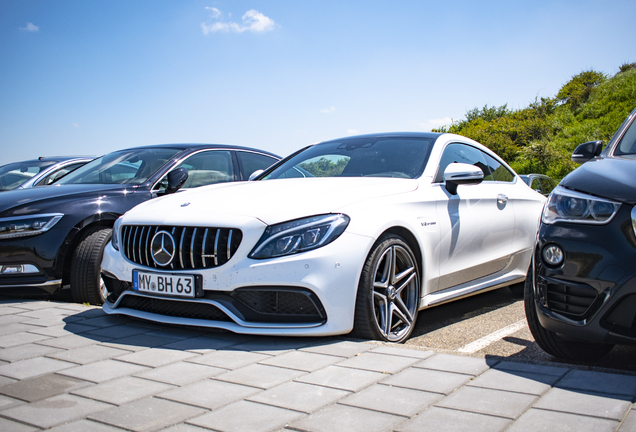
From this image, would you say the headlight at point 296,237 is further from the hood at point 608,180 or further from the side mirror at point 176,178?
the side mirror at point 176,178

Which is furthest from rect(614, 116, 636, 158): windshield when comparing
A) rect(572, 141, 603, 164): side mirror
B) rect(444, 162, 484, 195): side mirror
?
rect(444, 162, 484, 195): side mirror

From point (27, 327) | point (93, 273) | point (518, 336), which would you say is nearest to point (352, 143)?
point (518, 336)

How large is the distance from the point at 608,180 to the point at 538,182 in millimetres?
11352

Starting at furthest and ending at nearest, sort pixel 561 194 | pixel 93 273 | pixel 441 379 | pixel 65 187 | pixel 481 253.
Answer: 1. pixel 65 187
2. pixel 93 273
3. pixel 481 253
4. pixel 561 194
5. pixel 441 379

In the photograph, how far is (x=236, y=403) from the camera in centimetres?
237

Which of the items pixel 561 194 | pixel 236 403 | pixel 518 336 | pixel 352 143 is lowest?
pixel 518 336

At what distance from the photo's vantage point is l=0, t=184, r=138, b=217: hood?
493 cm

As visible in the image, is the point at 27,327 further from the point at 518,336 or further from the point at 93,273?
the point at 518,336

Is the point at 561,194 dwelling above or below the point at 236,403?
above

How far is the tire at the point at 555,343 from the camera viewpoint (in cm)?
298

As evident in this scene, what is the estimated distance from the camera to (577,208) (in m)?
2.76

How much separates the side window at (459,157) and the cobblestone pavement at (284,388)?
1.72 meters

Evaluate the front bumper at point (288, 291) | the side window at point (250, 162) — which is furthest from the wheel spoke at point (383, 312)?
the side window at point (250, 162)

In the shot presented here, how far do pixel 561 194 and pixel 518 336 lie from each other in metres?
1.39
